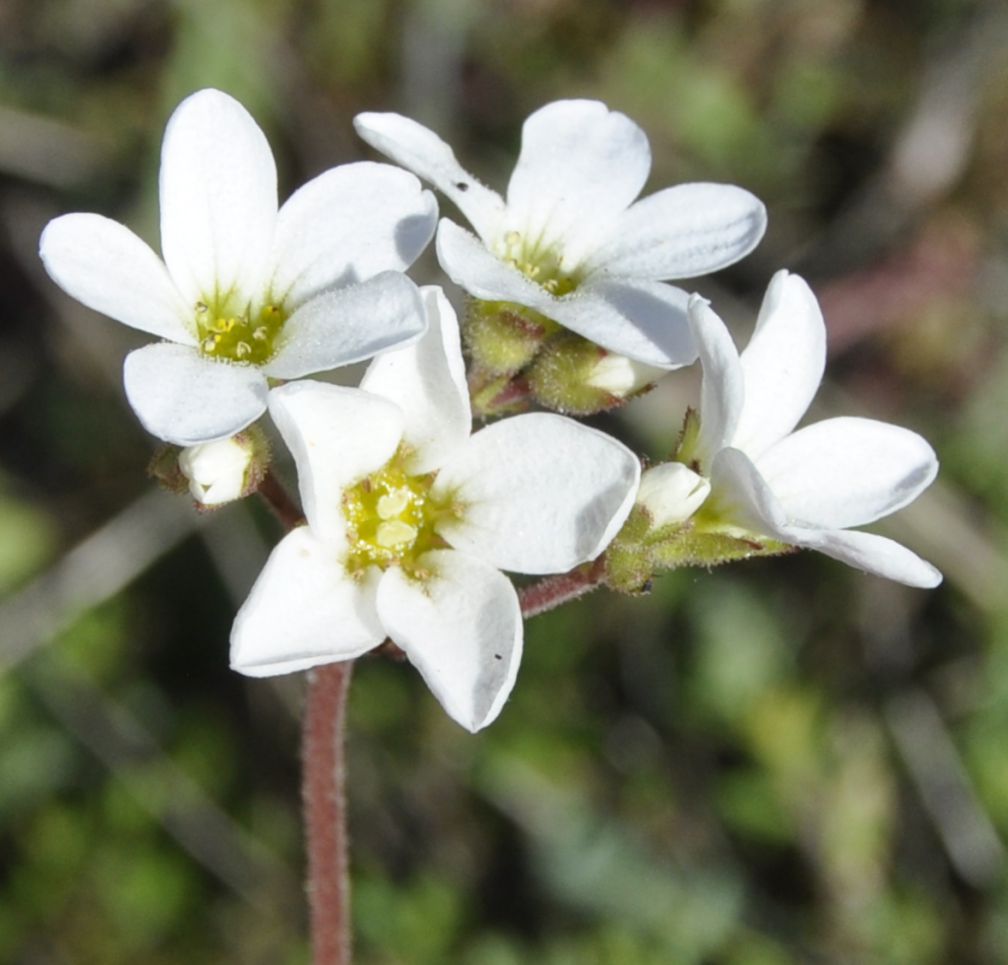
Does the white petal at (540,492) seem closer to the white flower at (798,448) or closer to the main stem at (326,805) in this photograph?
the white flower at (798,448)

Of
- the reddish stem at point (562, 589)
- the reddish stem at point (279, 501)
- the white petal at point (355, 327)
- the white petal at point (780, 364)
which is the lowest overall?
the reddish stem at point (562, 589)

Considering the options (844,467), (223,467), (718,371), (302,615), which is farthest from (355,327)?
(844,467)

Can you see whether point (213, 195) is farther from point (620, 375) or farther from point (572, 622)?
point (572, 622)

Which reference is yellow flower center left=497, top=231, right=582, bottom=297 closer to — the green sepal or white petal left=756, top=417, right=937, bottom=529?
the green sepal

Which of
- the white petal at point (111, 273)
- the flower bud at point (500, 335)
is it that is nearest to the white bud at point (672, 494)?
the flower bud at point (500, 335)

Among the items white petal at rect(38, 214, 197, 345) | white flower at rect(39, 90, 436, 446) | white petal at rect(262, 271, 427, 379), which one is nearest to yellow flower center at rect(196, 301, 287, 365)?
white flower at rect(39, 90, 436, 446)
